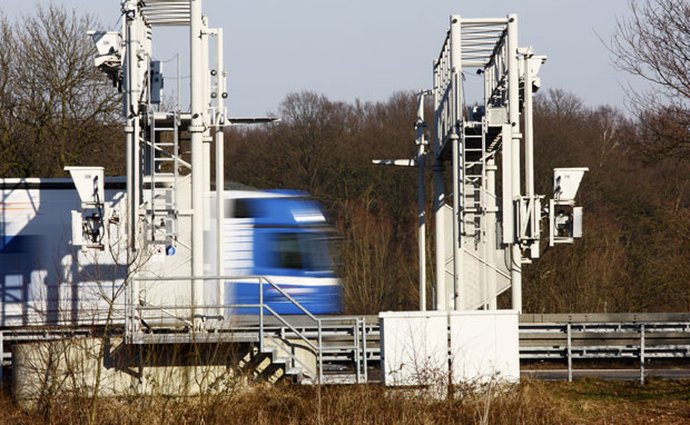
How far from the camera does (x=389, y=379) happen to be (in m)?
19.6

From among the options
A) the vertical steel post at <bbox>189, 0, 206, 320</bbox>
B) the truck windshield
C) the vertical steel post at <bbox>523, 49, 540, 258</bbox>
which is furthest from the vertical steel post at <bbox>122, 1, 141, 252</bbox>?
the vertical steel post at <bbox>523, 49, 540, 258</bbox>

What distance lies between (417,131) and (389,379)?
34.6 feet

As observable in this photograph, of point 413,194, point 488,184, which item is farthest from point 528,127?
point 413,194

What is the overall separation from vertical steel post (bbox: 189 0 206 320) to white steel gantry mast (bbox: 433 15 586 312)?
5.44 metres

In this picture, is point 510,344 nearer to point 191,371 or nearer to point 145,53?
point 191,371

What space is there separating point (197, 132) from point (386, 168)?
3182 cm

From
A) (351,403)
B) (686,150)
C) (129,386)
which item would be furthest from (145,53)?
(686,150)

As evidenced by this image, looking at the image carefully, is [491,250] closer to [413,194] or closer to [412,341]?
[412,341]

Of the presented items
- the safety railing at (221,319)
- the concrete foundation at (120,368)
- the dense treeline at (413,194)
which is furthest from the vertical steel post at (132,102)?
the dense treeline at (413,194)

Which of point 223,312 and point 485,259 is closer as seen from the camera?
point 223,312

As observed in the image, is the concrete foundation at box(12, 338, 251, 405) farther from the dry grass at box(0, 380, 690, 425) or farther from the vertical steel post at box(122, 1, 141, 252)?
the vertical steel post at box(122, 1, 141, 252)

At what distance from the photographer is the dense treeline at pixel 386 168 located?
4031 centimetres

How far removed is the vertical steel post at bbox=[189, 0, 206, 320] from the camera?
22.7 metres

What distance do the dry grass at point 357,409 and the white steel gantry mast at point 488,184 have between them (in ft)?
16.3
